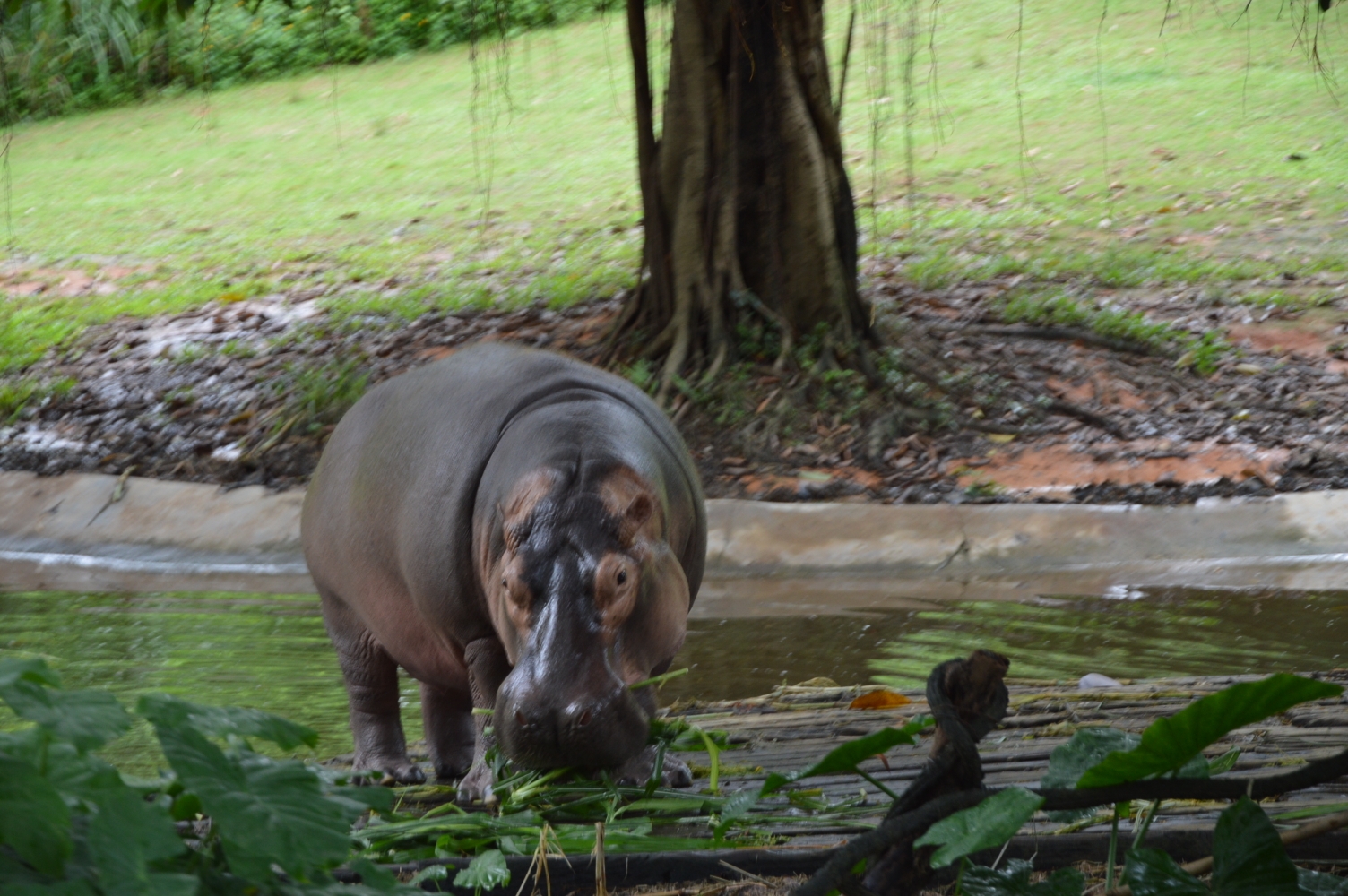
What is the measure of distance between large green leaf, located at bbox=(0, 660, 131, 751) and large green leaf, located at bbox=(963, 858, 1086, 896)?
803 millimetres

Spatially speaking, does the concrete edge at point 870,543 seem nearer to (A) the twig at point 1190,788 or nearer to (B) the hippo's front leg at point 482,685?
(B) the hippo's front leg at point 482,685

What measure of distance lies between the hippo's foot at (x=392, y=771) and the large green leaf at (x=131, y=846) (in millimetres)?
1456

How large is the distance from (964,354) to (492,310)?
9.16 feet

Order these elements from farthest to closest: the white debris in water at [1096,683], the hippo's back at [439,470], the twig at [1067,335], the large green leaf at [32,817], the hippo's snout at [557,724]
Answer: the twig at [1067,335] < the white debris in water at [1096,683] < the hippo's back at [439,470] < the hippo's snout at [557,724] < the large green leaf at [32,817]

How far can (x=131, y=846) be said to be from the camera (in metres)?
1.06

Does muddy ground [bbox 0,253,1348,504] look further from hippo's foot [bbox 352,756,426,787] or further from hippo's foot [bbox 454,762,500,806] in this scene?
hippo's foot [bbox 454,762,500,806]

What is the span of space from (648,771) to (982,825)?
3.82ft

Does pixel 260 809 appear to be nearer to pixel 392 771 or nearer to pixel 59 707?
pixel 59 707

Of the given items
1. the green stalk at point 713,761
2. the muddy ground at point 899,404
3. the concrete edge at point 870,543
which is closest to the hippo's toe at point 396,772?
the green stalk at point 713,761

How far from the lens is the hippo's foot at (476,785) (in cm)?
232

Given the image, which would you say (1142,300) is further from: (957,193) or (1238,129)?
(1238,129)

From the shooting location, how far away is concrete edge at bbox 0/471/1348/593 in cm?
561

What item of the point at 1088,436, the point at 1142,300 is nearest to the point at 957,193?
the point at 1142,300

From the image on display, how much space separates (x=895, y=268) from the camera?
351 inches
